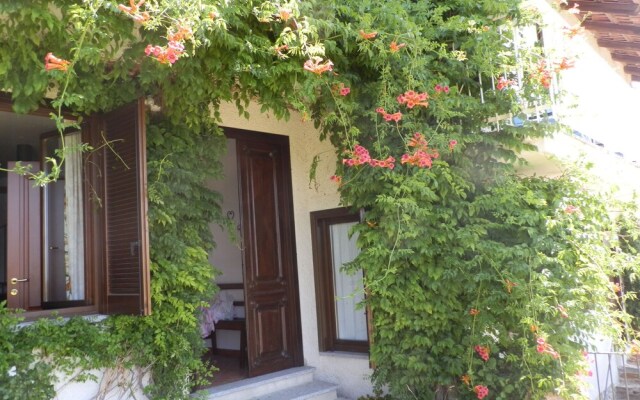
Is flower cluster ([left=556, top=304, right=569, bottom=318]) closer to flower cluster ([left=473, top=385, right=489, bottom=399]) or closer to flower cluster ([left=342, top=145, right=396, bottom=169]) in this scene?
flower cluster ([left=473, top=385, right=489, bottom=399])

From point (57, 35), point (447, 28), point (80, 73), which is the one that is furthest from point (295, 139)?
point (57, 35)

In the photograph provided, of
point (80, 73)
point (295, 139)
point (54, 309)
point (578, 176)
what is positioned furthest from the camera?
point (295, 139)

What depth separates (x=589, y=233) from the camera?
507cm

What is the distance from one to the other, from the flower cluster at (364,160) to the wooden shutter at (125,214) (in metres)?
1.97

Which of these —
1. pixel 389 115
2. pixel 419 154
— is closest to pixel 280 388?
pixel 419 154

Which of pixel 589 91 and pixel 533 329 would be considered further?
pixel 589 91

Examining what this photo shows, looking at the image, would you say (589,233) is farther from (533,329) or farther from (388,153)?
(388,153)

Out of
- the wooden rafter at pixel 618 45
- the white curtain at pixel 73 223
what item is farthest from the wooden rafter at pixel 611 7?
the white curtain at pixel 73 223

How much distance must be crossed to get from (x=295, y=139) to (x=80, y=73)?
11.4 ft

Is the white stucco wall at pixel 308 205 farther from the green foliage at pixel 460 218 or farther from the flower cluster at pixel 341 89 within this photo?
the flower cluster at pixel 341 89

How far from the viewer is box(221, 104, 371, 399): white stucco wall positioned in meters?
6.76

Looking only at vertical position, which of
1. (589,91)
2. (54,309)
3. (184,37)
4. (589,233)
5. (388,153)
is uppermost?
(589,91)

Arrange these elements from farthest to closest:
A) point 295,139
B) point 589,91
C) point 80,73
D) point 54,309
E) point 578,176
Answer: point 589,91 → point 295,139 → point 578,176 → point 54,309 → point 80,73

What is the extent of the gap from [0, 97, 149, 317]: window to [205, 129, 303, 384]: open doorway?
1988mm
